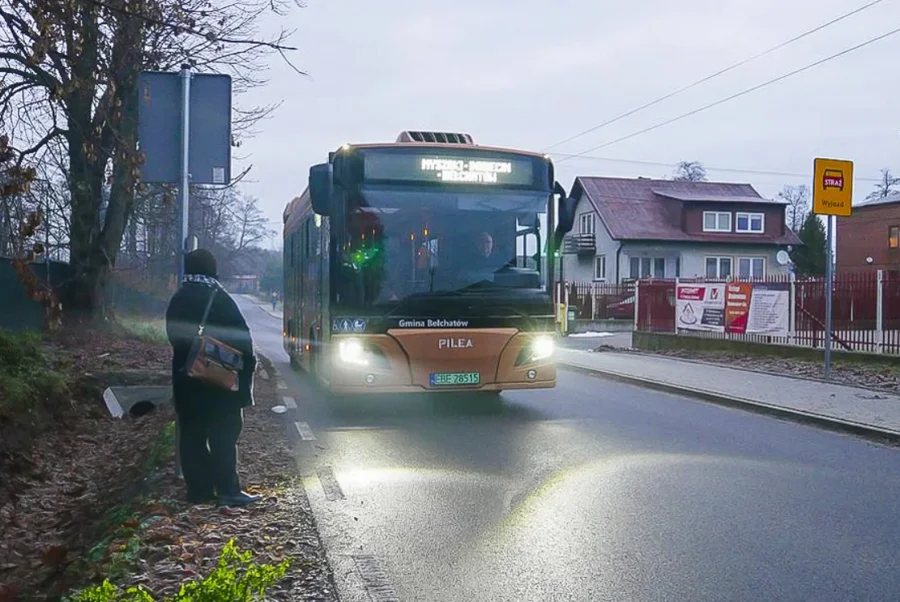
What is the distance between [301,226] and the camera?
16.7m

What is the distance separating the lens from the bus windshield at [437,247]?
1179 centimetres

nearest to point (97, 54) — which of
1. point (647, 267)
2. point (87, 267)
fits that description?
point (87, 267)

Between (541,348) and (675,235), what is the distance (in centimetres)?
4365

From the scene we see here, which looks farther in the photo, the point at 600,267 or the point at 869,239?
the point at 600,267

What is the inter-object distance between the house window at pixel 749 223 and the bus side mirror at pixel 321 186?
47625mm

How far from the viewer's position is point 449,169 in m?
12.2

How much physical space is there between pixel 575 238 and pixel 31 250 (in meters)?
50.2

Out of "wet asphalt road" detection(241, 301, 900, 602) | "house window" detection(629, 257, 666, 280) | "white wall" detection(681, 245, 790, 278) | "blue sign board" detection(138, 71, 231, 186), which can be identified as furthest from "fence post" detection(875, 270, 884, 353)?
→ "white wall" detection(681, 245, 790, 278)

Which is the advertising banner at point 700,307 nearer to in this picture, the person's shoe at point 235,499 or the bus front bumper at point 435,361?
the bus front bumper at point 435,361

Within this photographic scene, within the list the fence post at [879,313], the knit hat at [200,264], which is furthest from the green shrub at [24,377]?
the fence post at [879,313]

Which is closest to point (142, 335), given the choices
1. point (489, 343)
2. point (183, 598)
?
point (489, 343)

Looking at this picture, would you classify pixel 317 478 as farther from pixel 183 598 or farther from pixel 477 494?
pixel 183 598

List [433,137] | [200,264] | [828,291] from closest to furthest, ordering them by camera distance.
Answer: [200,264], [433,137], [828,291]

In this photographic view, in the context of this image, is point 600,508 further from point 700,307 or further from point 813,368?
point 700,307
